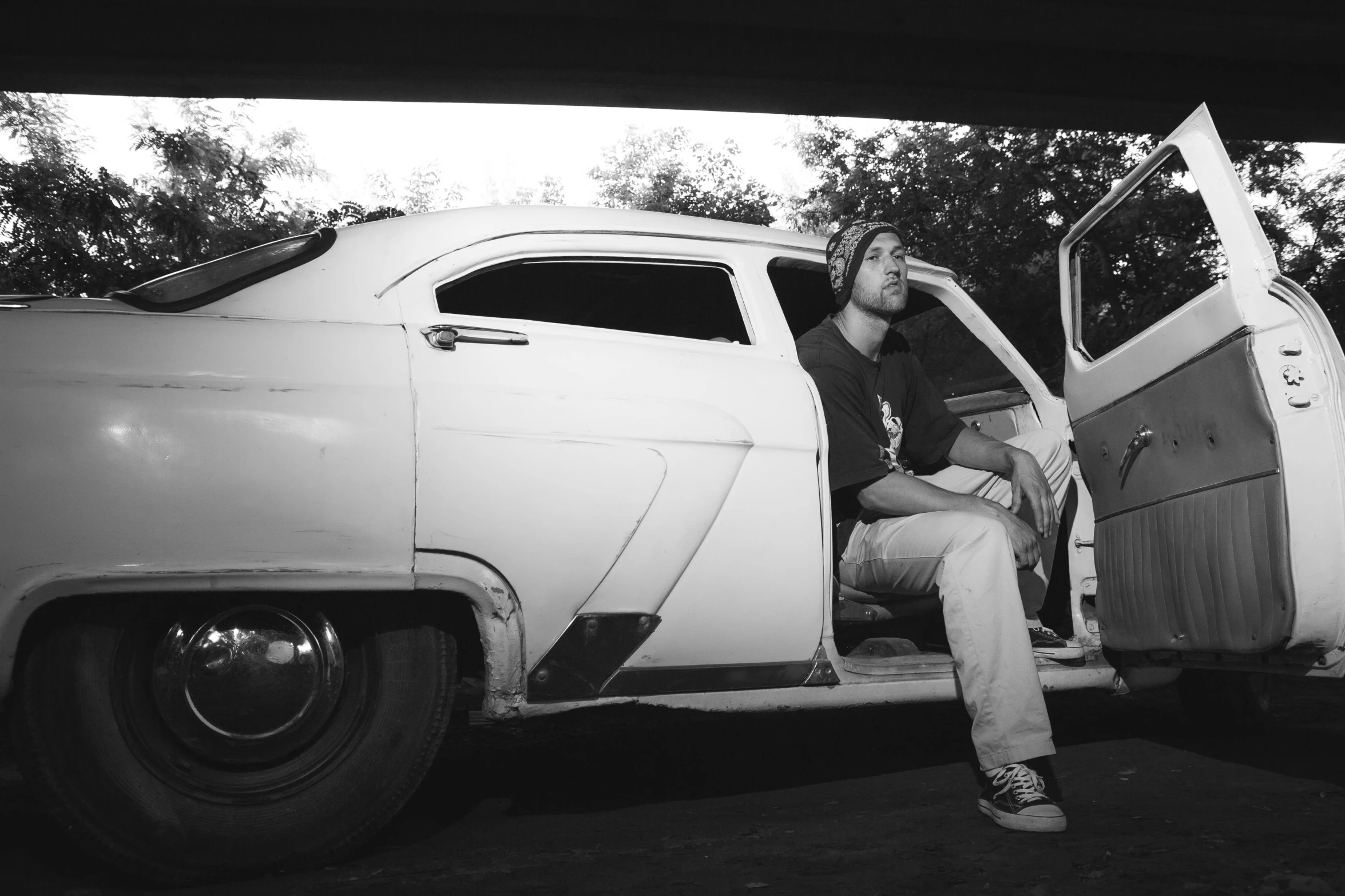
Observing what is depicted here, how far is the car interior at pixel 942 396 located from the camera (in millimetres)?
3250

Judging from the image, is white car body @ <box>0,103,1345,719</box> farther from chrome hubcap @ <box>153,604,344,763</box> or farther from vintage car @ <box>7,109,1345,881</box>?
chrome hubcap @ <box>153,604,344,763</box>

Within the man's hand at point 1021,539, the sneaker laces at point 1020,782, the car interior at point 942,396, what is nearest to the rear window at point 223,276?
the car interior at point 942,396

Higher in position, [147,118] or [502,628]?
[147,118]

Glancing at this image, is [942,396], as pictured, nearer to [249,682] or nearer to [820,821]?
[820,821]

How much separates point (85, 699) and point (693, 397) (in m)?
1.60

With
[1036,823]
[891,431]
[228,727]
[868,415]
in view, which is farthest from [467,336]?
[1036,823]

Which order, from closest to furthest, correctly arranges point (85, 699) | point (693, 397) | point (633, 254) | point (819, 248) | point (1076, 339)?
point (85, 699), point (693, 397), point (633, 254), point (819, 248), point (1076, 339)

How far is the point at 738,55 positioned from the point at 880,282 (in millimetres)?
7717

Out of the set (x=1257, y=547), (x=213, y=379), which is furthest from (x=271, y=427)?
(x=1257, y=547)

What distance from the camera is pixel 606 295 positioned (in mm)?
3230

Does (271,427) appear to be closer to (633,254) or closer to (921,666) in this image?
A: (633,254)

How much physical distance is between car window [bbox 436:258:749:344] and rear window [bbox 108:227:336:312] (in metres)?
0.35

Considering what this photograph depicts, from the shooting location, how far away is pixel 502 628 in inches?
99.8

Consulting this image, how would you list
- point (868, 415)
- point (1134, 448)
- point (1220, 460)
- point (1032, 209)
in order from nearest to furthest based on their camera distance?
point (1220, 460), point (1134, 448), point (868, 415), point (1032, 209)
